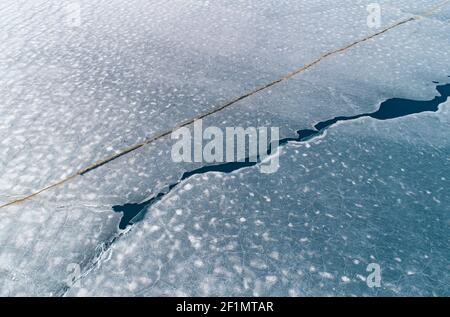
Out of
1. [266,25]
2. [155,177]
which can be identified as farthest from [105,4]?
[155,177]

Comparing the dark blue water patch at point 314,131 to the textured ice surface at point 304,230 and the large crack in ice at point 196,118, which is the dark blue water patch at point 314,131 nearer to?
the textured ice surface at point 304,230

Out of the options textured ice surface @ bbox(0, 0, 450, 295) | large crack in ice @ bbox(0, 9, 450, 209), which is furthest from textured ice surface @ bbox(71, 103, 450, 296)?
large crack in ice @ bbox(0, 9, 450, 209)

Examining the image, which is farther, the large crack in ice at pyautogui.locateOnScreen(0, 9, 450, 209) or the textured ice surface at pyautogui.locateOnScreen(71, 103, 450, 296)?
the large crack in ice at pyautogui.locateOnScreen(0, 9, 450, 209)

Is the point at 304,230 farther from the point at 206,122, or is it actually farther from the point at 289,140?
the point at 206,122

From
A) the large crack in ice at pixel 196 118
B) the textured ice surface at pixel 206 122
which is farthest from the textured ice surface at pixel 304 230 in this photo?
the large crack in ice at pixel 196 118

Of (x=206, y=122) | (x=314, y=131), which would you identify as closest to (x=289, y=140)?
(x=314, y=131)

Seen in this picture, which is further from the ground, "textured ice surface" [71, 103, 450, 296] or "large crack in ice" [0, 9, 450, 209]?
"large crack in ice" [0, 9, 450, 209]

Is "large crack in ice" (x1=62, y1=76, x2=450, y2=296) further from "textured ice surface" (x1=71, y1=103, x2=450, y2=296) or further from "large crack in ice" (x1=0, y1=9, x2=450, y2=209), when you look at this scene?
"large crack in ice" (x1=0, y1=9, x2=450, y2=209)

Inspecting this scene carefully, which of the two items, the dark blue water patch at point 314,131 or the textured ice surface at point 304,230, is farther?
A: the dark blue water patch at point 314,131
